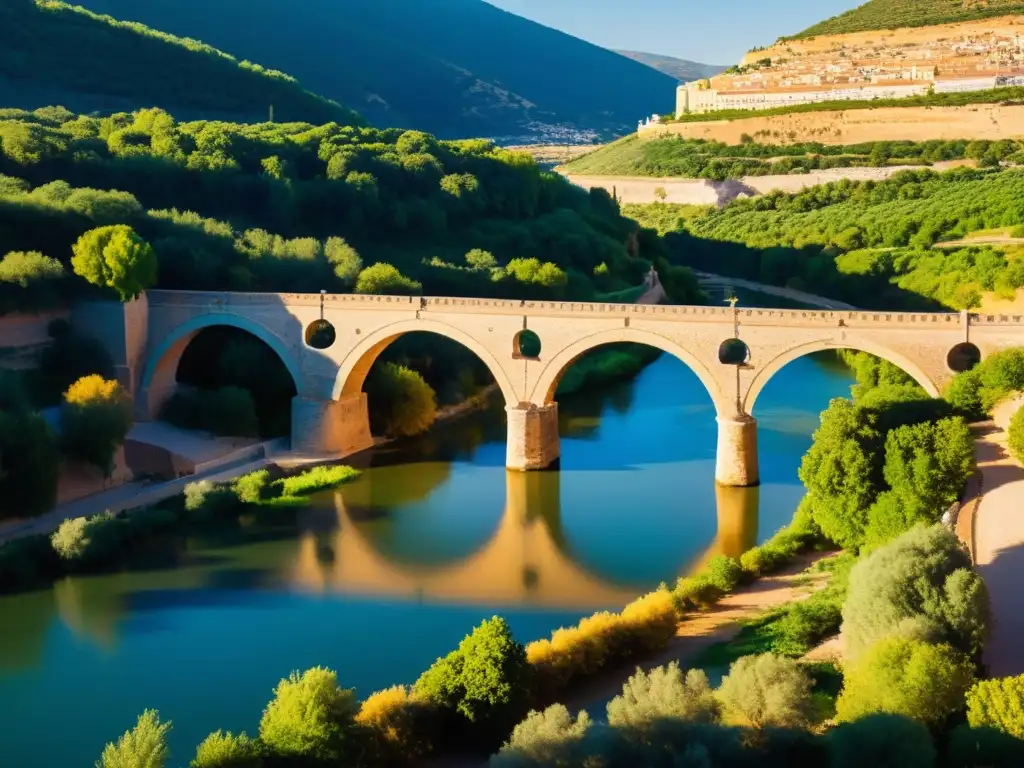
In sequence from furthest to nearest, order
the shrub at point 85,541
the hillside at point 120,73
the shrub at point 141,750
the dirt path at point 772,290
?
the hillside at point 120,73 → the dirt path at point 772,290 → the shrub at point 85,541 → the shrub at point 141,750

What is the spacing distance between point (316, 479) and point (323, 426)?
2253 millimetres

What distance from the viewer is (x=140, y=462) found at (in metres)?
25.2

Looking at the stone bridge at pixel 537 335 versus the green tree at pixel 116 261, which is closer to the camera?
the stone bridge at pixel 537 335

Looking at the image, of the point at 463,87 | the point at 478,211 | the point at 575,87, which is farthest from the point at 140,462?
the point at 575,87

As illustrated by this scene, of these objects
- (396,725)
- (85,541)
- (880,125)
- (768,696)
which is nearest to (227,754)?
(396,725)

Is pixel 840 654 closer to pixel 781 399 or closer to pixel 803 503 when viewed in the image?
pixel 803 503

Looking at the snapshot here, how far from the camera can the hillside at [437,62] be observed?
2940 inches

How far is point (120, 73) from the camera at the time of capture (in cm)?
4978

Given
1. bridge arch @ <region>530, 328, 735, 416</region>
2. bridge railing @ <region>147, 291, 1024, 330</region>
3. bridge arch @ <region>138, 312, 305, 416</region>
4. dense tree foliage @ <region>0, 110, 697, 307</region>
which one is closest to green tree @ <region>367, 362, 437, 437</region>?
bridge arch @ <region>138, 312, 305, 416</region>

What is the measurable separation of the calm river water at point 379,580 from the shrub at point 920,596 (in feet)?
14.9

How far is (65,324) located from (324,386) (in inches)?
226

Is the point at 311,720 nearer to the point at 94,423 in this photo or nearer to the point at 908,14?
the point at 94,423

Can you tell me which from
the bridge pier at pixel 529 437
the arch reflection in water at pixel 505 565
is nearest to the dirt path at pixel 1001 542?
the arch reflection in water at pixel 505 565

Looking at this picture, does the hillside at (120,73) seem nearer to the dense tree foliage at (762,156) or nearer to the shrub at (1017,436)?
the dense tree foliage at (762,156)
